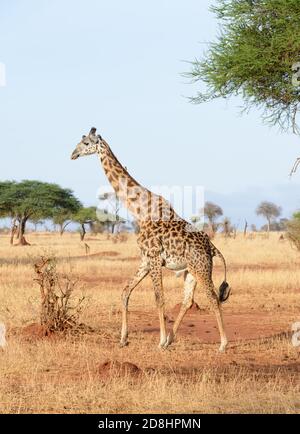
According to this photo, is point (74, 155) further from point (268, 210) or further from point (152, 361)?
point (268, 210)

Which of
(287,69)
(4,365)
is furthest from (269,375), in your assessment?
(287,69)

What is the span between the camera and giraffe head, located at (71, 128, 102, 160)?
456 inches

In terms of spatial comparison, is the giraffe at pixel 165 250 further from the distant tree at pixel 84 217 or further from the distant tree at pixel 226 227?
the distant tree at pixel 84 217

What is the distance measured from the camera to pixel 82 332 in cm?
1166

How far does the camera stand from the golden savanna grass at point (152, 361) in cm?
741

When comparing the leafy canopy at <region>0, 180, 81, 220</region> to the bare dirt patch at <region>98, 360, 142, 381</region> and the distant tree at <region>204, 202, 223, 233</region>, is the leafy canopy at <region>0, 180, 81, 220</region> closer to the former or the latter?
the distant tree at <region>204, 202, 223, 233</region>

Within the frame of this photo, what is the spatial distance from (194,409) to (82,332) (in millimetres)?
4699

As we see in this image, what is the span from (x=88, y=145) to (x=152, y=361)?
332cm

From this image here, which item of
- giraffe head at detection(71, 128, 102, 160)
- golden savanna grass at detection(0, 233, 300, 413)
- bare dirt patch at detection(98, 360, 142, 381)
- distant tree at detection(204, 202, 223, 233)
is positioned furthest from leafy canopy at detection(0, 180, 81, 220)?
bare dirt patch at detection(98, 360, 142, 381)

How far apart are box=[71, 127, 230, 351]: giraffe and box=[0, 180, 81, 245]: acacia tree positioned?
3732cm

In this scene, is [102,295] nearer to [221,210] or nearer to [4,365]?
[4,365]

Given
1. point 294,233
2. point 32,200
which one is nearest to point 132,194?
point 294,233

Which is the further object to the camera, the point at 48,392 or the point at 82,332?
the point at 82,332

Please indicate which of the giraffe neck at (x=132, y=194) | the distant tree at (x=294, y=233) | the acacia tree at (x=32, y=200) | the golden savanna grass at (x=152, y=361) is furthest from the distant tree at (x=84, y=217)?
the giraffe neck at (x=132, y=194)
